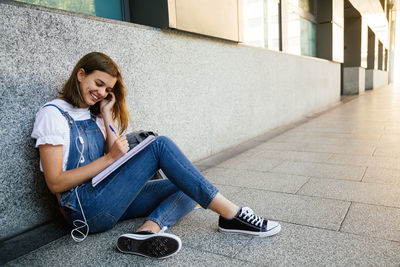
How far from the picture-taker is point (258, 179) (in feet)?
12.6

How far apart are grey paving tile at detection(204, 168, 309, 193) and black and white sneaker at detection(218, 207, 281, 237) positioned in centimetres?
103

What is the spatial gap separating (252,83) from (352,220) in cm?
404

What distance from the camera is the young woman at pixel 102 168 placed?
214 cm

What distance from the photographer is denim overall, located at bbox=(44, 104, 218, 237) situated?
2.22 m

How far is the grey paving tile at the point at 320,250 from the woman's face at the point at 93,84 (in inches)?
56.3

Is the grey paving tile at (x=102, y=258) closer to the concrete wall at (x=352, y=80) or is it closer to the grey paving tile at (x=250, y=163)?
the grey paving tile at (x=250, y=163)

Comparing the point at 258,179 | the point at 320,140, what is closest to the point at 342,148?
the point at 320,140

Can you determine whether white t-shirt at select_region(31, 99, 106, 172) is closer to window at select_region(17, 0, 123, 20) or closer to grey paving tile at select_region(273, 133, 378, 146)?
window at select_region(17, 0, 123, 20)

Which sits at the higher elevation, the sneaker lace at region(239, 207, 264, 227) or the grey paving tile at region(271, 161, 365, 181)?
the sneaker lace at region(239, 207, 264, 227)

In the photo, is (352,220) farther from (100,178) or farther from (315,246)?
(100,178)

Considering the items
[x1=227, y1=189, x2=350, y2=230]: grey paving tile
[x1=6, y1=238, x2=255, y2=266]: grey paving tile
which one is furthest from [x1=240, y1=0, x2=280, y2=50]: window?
[x1=6, y1=238, x2=255, y2=266]: grey paving tile

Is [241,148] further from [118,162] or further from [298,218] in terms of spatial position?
[118,162]

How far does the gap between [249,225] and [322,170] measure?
2007 millimetres

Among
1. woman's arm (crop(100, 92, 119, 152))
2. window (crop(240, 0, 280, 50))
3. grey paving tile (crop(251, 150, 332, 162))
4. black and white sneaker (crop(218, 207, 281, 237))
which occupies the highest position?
window (crop(240, 0, 280, 50))
